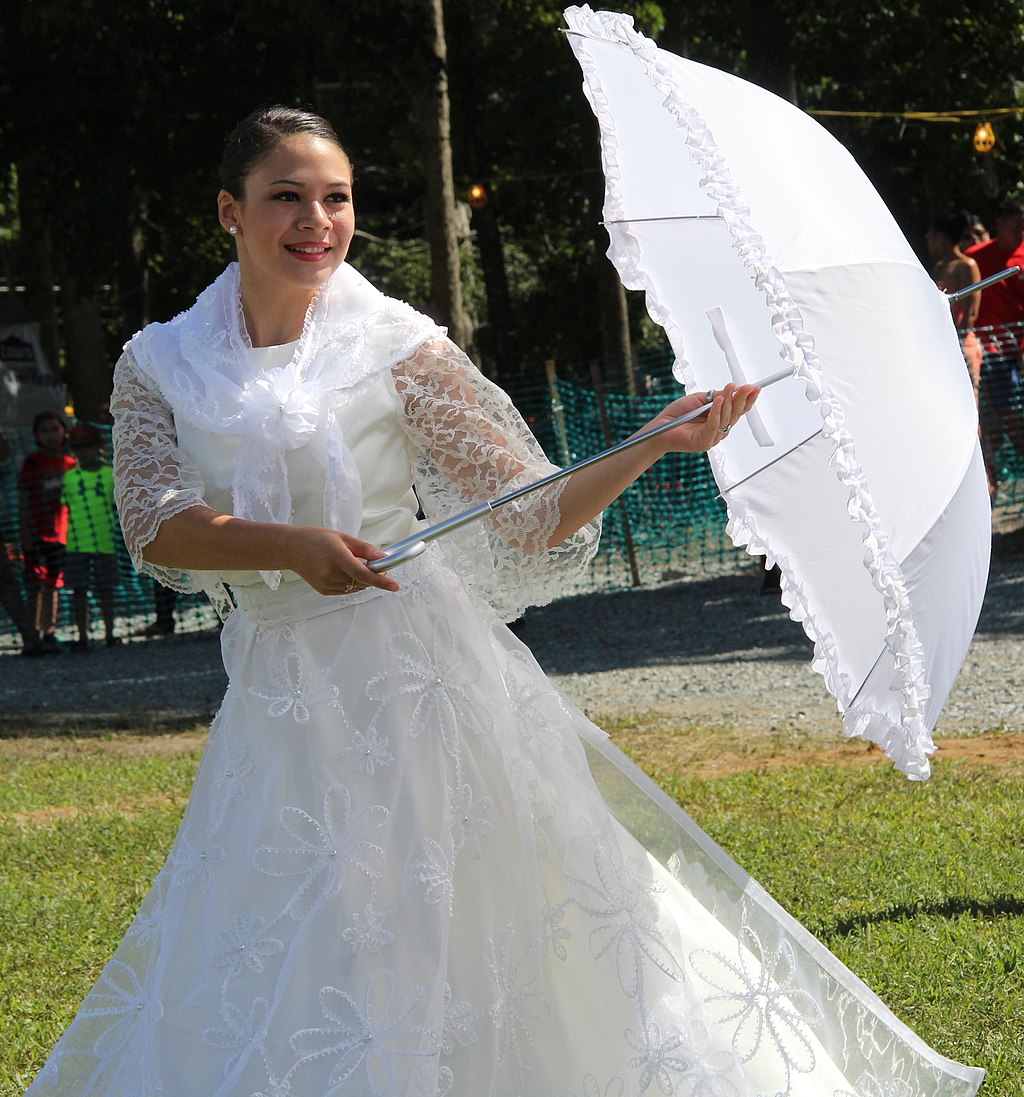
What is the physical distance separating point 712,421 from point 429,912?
40.6 inches

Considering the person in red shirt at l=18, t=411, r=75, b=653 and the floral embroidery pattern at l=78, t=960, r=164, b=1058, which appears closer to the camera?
the floral embroidery pattern at l=78, t=960, r=164, b=1058

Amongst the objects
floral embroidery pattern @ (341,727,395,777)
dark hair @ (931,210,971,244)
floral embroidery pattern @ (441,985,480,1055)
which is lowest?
dark hair @ (931,210,971,244)

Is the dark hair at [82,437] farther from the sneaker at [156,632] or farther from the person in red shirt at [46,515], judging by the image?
the sneaker at [156,632]

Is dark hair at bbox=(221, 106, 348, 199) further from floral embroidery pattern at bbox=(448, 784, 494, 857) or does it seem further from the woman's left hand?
floral embroidery pattern at bbox=(448, 784, 494, 857)

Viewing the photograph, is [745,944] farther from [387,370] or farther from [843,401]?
[387,370]

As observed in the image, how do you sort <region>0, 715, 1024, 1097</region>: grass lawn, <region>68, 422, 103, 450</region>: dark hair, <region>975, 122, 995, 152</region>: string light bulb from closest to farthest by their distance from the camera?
<region>0, 715, 1024, 1097</region>: grass lawn → <region>68, 422, 103, 450</region>: dark hair → <region>975, 122, 995, 152</region>: string light bulb

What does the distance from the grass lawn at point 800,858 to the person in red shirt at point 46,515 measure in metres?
5.48

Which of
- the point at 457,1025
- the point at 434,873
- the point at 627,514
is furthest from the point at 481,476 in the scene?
the point at 627,514

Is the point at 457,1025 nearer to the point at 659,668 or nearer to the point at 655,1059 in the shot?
the point at 655,1059

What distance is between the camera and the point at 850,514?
2.75 metres

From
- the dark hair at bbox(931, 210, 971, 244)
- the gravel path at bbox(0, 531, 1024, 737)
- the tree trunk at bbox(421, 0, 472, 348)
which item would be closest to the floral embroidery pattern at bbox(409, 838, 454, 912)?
the gravel path at bbox(0, 531, 1024, 737)

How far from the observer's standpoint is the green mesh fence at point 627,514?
46.2 feet

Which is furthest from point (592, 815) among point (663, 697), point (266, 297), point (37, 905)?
point (663, 697)

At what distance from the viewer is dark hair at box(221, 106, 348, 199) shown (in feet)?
10.1
